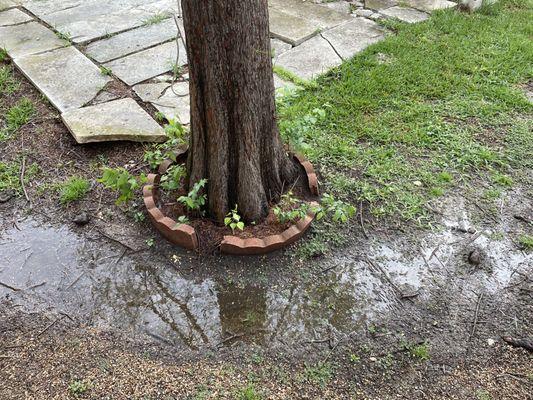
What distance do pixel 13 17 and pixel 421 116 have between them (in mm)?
4347

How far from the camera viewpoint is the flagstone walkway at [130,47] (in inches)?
135

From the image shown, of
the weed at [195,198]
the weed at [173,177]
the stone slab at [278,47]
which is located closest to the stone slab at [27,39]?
the stone slab at [278,47]

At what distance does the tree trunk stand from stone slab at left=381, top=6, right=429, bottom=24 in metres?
3.05

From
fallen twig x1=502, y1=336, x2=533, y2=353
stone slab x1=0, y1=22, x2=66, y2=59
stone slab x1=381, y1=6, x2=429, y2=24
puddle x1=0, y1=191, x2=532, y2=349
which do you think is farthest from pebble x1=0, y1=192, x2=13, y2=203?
stone slab x1=381, y1=6, x2=429, y2=24

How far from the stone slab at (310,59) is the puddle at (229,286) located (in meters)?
1.96

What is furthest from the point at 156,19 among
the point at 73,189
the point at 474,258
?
the point at 474,258

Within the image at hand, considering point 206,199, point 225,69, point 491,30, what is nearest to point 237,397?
point 206,199

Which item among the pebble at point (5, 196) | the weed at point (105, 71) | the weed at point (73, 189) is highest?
the weed at point (105, 71)

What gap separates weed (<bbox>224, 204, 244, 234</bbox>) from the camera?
2401mm

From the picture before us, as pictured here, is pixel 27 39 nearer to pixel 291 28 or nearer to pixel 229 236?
pixel 291 28

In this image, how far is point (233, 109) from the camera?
2232 mm

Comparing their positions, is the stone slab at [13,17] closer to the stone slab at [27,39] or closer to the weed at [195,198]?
the stone slab at [27,39]

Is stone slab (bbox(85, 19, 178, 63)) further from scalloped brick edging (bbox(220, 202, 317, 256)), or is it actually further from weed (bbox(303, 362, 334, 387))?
weed (bbox(303, 362, 334, 387))

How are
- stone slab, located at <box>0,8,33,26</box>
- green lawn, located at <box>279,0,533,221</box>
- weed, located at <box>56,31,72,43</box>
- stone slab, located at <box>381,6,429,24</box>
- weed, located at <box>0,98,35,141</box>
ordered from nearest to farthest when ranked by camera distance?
green lawn, located at <box>279,0,533,221</box>
weed, located at <box>0,98,35,141</box>
weed, located at <box>56,31,72,43</box>
stone slab, located at <box>0,8,33,26</box>
stone slab, located at <box>381,6,429,24</box>
